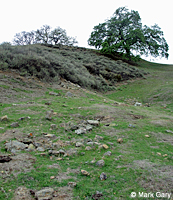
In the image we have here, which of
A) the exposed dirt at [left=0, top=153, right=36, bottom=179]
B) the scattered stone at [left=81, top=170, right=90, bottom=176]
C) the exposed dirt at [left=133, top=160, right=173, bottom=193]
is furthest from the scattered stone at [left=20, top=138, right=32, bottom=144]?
the exposed dirt at [left=133, top=160, right=173, bottom=193]

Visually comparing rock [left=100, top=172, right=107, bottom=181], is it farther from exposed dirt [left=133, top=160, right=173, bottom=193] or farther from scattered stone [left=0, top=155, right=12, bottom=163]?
scattered stone [left=0, top=155, right=12, bottom=163]

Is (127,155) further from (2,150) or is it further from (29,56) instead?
(29,56)

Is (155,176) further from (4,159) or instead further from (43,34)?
(43,34)

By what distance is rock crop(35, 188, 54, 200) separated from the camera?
7.82ft

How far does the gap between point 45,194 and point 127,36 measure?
3038 cm

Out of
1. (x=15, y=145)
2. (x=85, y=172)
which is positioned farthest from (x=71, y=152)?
(x=15, y=145)

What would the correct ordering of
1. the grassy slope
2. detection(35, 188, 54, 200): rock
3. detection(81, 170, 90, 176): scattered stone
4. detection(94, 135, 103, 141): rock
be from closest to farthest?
1. detection(35, 188, 54, 200): rock
2. the grassy slope
3. detection(81, 170, 90, 176): scattered stone
4. detection(94, 135, 103, 141): rock

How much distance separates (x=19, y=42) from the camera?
124 feet

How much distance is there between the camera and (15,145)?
388cm

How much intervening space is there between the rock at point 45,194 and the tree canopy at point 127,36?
28397mm

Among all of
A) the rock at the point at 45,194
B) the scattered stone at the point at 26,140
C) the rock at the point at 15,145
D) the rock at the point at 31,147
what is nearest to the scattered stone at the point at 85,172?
the rock at the point at 45,194

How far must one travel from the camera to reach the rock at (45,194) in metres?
2.38

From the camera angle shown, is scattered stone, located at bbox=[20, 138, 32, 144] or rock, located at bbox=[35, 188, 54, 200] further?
scattered stone, located at bbox=[20, 138, 32, 144]

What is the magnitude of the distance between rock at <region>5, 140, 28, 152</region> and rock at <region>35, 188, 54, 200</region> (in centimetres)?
160
